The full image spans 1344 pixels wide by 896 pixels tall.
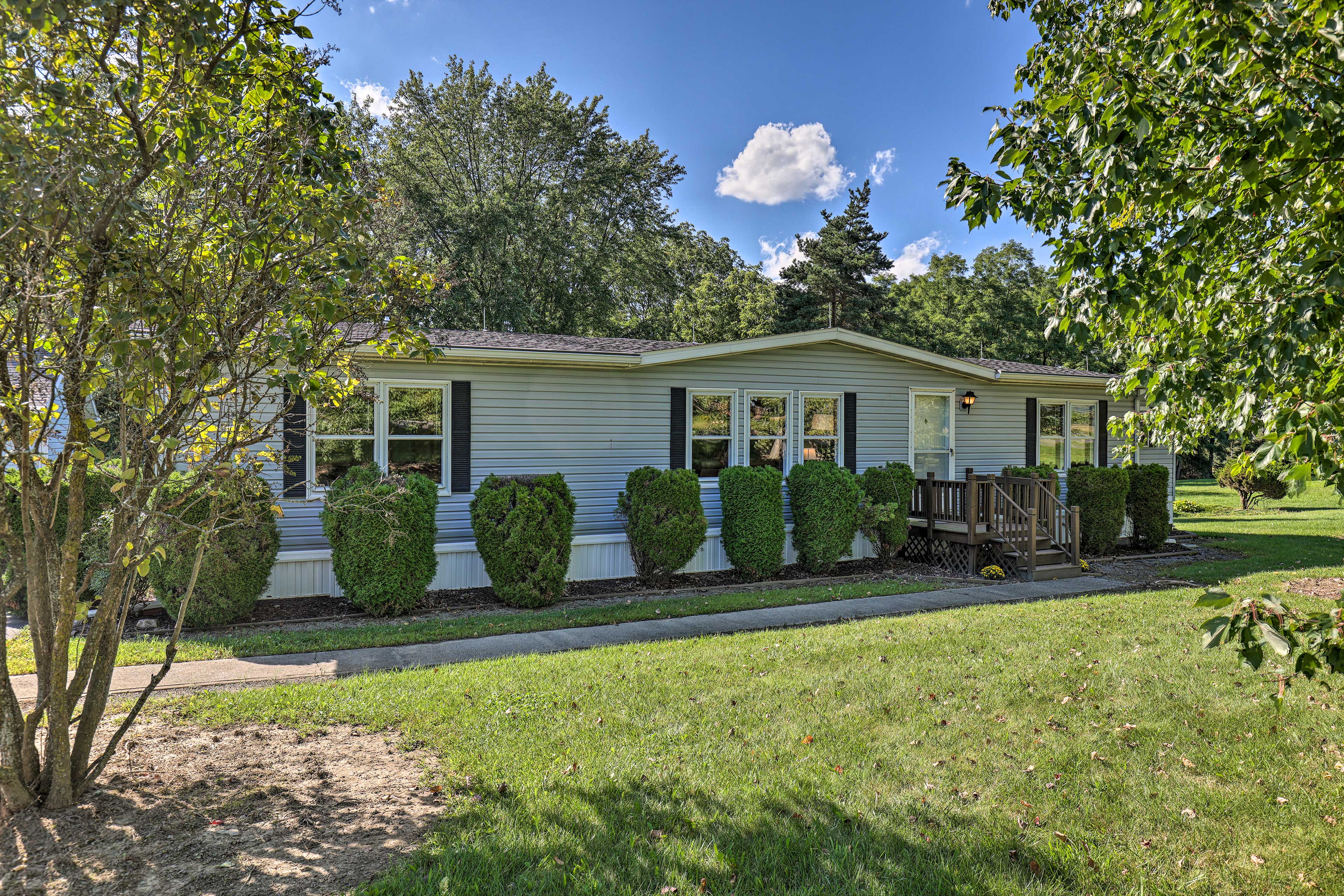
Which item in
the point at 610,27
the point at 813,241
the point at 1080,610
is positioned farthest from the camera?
the point at 813,241

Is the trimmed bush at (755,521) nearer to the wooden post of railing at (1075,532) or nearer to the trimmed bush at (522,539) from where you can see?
the trimmed bush at (522,539)

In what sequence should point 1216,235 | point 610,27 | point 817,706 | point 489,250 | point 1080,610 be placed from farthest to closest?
point 489,250, point 610,27, point 1080,610, point 817,706, point 1216,235

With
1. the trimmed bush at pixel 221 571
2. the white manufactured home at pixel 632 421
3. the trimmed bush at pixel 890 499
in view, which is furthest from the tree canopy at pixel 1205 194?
the trimmed bush at pixel 890 499

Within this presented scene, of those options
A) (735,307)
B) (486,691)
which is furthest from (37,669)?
(735,307)

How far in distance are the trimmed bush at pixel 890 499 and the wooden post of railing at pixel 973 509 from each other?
0.86 m

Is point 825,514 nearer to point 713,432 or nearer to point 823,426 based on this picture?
point 823,426

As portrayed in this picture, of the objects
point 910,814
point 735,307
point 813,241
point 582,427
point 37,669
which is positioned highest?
point 813,241

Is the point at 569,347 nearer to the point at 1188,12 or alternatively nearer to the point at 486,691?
the point at 486,691

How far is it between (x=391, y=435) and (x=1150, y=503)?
13.1 metres

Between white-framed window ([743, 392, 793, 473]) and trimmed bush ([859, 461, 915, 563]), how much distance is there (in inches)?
49.9

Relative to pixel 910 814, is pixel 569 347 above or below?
above

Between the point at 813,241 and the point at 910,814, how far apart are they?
103 feet

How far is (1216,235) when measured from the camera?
3.04 meters

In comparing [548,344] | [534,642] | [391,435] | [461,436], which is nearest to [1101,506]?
[548,344]
